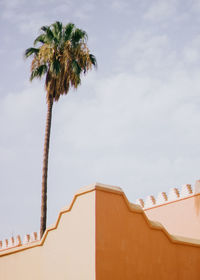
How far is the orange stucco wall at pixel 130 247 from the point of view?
9953 mm

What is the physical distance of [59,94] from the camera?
21.2 metres

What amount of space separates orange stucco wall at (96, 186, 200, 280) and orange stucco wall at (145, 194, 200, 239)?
4677 mm

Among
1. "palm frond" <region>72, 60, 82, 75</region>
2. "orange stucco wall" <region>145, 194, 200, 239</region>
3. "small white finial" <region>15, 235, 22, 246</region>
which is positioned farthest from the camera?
"small white finial" <region>15, 235, 22, 246</region>

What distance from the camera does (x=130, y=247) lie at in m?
10.6

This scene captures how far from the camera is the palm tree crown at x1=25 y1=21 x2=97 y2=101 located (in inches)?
824

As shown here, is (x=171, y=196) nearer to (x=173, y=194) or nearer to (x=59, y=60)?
(x=173, y=194)

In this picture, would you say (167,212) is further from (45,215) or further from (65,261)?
(65,261)

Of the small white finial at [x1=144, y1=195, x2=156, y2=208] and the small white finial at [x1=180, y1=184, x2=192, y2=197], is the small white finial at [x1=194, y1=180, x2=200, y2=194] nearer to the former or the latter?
the small white finial at [x1=180, y1=184, x2=192, y2=197]

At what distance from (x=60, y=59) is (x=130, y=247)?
41.6ft

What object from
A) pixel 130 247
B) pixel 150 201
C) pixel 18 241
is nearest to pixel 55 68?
pixel 150 201

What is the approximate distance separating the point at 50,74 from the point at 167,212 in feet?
28.6

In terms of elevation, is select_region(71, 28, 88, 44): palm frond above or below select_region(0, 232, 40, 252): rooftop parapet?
above

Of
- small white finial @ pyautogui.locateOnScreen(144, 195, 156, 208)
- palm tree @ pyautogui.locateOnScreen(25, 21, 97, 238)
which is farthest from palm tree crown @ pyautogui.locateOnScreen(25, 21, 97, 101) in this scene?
small white finial @ pyautogui.locateOnScreen(144, 195, 156, 208)

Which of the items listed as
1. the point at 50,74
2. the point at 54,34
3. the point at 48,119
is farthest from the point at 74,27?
the point at 48,119
